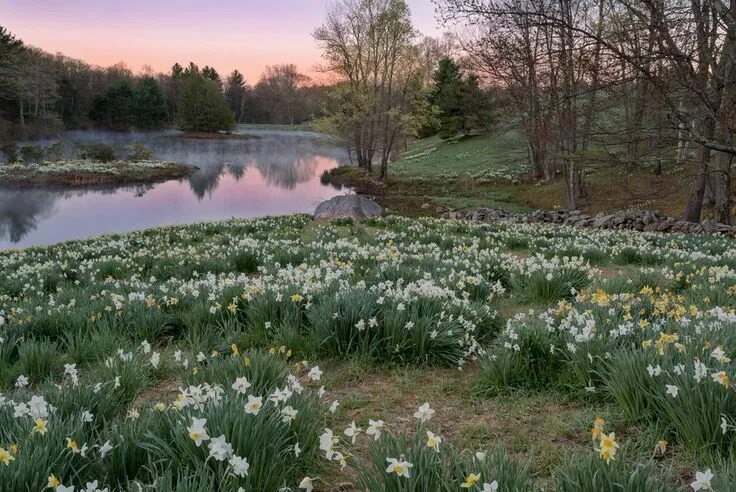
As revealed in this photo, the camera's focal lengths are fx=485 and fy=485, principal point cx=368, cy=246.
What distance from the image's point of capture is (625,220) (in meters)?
15.2

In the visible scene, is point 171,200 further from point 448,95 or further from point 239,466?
point 448,95

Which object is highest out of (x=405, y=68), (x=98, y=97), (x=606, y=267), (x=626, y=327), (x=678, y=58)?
(x=98, y=97)

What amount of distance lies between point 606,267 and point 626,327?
4495 mm

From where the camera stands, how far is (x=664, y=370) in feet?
7.68

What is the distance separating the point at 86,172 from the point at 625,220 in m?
36.4

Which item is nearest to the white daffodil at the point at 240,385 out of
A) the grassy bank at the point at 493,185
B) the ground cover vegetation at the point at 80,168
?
the grassy bank at the point at 493,185

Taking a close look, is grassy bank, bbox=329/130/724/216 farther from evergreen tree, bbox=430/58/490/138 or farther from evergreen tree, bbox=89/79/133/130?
evergreen tree, bbox=89/79/133/130

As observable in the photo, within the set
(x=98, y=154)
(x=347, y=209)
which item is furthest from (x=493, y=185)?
(x=98, y=154)

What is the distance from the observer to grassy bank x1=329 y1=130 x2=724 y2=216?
66.5ft

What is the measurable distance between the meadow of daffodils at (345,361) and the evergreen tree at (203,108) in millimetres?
79018

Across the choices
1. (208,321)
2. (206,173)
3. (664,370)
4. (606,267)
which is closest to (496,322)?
(664,370)

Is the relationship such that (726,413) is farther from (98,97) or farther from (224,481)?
(98,97)

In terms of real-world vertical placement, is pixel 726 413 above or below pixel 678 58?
below

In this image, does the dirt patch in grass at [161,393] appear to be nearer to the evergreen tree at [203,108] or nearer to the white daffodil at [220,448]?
the white daffodil at [220,448]
